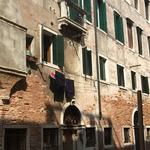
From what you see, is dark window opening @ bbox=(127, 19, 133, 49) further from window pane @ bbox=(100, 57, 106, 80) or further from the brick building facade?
window pane @ bbox=(100, 57, 106, 80)

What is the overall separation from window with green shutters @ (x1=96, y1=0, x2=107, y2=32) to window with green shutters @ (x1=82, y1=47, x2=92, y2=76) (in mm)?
2184

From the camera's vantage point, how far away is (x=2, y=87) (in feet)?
33.0

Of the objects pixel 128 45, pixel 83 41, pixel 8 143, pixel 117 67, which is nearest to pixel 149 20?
pixel 128 45

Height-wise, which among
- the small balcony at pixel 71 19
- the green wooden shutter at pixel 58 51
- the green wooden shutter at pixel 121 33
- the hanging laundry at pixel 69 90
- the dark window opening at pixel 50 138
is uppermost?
the green wooden shutter at pixel 121 33

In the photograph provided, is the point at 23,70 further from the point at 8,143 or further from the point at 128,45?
the point at 128,45

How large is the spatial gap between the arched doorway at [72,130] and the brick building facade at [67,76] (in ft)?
0.12

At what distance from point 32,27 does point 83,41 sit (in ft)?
12.0

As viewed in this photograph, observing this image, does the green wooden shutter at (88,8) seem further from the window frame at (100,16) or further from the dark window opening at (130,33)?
the dark window opening at (130,33)

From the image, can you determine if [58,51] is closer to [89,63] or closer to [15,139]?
[89,63]

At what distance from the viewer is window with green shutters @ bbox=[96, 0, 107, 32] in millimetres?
17094

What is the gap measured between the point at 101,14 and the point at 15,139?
28.5 feet

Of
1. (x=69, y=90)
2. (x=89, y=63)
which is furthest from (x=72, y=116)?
(x=89, y=63)

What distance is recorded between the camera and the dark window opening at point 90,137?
563 inches

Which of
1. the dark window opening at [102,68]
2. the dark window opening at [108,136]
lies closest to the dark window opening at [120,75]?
the dark window opening at [102,68]
